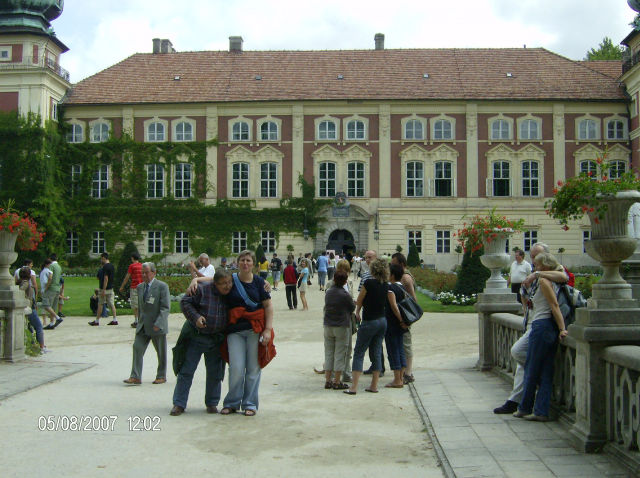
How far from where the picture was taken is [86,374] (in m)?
10.9

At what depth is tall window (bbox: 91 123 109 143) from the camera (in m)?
43.6

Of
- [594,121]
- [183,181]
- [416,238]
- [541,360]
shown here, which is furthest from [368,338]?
[594,121]

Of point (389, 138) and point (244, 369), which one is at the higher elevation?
point (389, 138)

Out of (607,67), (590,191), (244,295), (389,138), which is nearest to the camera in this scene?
(590,191)

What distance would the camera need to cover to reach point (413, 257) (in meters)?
39.0

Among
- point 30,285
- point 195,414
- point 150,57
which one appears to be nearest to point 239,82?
point 150,57

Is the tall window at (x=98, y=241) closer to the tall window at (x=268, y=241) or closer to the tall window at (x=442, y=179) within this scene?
the tall window at (x=268, y=241)

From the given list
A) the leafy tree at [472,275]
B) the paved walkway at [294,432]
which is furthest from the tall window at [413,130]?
the paved walkway at [294,432]

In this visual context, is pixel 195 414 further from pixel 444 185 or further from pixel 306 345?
pixel 444 185

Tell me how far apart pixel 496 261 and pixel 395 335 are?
10.5ft

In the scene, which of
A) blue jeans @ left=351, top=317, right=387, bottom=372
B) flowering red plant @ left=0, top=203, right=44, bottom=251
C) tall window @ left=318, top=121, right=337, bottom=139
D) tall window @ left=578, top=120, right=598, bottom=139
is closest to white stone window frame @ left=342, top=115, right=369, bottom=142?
tall window @ left=318, top=121, right=337, bottom=139

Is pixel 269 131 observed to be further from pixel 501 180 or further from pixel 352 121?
pixel 501 180

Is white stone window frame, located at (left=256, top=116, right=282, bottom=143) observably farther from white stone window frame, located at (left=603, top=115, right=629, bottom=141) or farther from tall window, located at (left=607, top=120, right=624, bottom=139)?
tall window, located at (left=607, top=120, right=624, bottom=139)

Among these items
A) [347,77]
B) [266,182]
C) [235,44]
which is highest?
[235,44]
